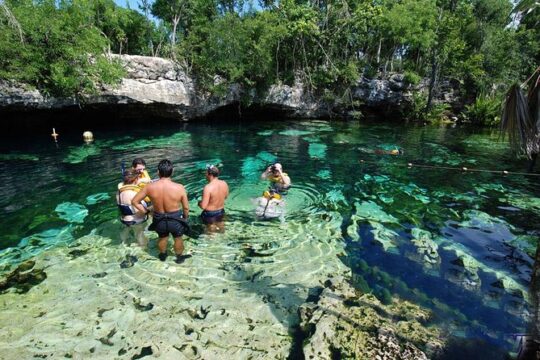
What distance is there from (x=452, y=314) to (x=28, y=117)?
26.8m

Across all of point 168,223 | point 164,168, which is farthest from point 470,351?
point 164,168

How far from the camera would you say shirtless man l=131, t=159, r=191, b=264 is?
618 centimetres

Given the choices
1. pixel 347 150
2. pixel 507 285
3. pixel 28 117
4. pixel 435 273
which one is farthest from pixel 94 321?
pixel 28 117

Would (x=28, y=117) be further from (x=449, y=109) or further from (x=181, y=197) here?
(x=449, y=109)

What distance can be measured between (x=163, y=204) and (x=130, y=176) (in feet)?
4.01

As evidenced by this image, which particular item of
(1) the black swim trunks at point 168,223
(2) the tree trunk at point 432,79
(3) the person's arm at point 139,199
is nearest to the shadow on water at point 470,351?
(1) the black swim trunks at point 168,223

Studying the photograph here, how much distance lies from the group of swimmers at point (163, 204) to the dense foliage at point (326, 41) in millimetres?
14681

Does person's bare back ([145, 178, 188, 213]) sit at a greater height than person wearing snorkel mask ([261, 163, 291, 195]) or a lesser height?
greater

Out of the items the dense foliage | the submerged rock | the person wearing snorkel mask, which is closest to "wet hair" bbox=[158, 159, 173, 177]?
the submerged rock

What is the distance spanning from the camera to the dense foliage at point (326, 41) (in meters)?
26.0

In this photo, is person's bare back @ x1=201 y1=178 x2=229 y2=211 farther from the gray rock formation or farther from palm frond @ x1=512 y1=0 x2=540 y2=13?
the gray rock formation

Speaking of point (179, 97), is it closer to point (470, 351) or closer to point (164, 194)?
point (164, 194)

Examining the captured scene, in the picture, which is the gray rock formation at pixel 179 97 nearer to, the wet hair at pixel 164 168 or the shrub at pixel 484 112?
the shrub at pixel 484 112

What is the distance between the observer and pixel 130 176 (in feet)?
22.8
